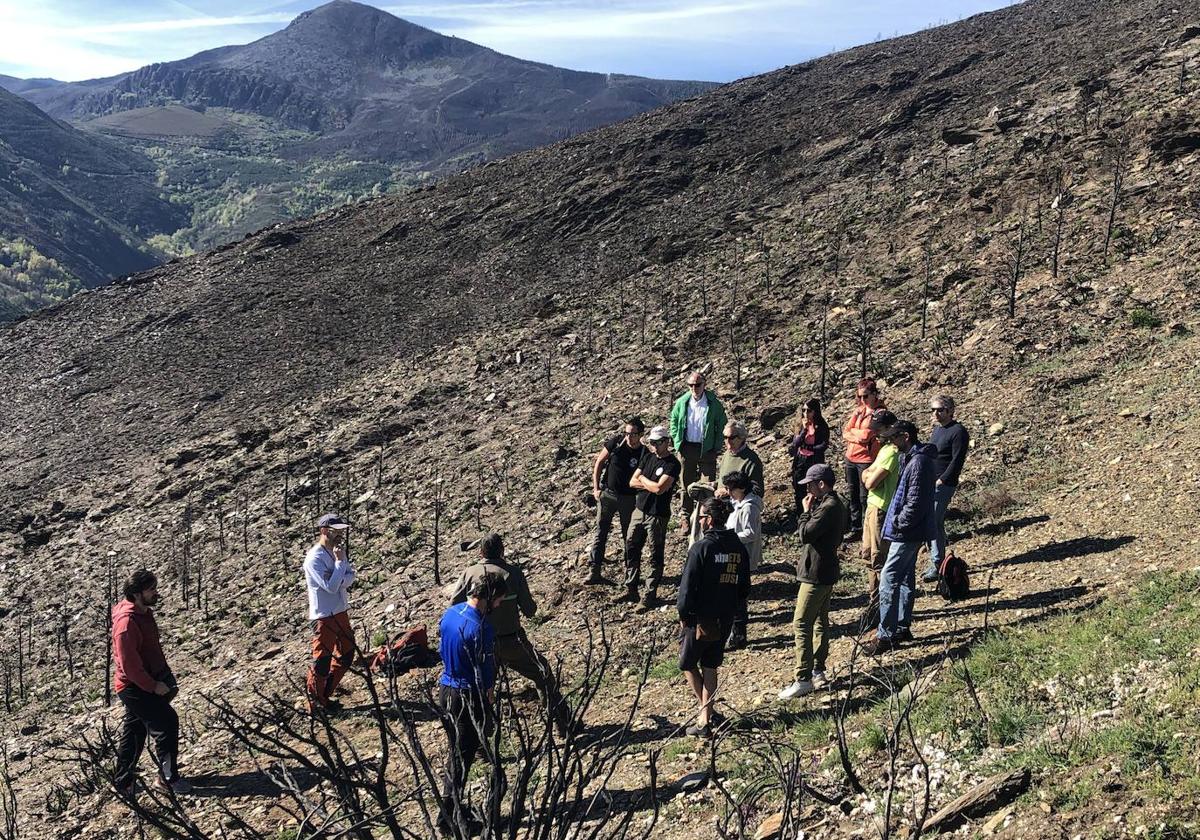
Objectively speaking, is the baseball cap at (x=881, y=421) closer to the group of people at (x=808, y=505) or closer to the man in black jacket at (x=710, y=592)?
the group of people at (x=808, y=505)

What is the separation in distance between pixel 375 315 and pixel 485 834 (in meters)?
24.1

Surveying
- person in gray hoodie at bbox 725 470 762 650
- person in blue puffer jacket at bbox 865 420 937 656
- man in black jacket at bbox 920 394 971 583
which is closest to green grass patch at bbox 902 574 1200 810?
person in blue puffer jacket at bbox 865 420 937 656

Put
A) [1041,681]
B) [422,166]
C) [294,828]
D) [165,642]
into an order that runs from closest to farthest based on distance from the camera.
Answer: [1041,681] < [294,828] < [165,642] < [422,166]

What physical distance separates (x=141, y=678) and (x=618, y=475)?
464cm

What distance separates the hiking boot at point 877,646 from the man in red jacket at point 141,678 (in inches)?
205

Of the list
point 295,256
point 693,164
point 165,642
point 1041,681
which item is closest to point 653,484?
point 1041,681

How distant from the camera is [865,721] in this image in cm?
562

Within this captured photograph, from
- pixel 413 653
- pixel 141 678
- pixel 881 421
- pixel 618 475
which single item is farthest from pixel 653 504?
pixel 141 678

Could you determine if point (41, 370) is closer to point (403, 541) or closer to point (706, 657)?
point (403, 541)

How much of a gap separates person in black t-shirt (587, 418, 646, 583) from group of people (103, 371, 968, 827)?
16 cm

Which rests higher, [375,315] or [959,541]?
[375,315]

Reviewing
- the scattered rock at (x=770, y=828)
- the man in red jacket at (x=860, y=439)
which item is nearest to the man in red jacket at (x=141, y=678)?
the scattered rock at (x=770, y=828)

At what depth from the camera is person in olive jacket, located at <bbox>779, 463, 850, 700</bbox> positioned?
6121mm

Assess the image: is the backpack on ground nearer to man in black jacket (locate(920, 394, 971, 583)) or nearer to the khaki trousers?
the khaki trousers
